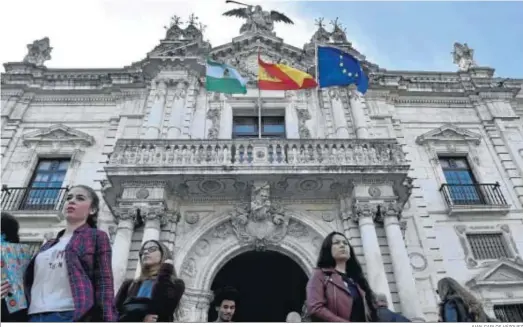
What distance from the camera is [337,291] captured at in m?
Result: 4.16

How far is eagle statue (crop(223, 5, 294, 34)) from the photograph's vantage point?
58.7ft

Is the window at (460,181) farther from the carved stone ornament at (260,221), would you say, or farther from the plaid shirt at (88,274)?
the plaid shirt at (88,274)

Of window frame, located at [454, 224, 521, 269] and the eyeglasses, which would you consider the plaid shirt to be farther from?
window frame, located at [454, 224, 521, 269]

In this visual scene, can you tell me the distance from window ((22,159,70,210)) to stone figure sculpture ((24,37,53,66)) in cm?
612

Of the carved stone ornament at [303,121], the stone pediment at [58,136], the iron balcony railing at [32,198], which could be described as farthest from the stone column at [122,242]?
the carved stone ornament at [303,121]

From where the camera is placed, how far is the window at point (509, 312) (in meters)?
10.5

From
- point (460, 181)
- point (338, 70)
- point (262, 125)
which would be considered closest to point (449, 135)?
point (460, 181)

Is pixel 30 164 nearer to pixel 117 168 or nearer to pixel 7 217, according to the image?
pixel 117 168

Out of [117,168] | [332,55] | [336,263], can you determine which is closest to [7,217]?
[336,263]

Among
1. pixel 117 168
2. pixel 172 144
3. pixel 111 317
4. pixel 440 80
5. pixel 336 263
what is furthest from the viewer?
pixel 440 80

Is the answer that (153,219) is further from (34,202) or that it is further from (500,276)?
(500,276)

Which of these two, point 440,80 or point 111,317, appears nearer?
point 111,317

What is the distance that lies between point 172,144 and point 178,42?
6.60m

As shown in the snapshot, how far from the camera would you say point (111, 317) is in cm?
348
